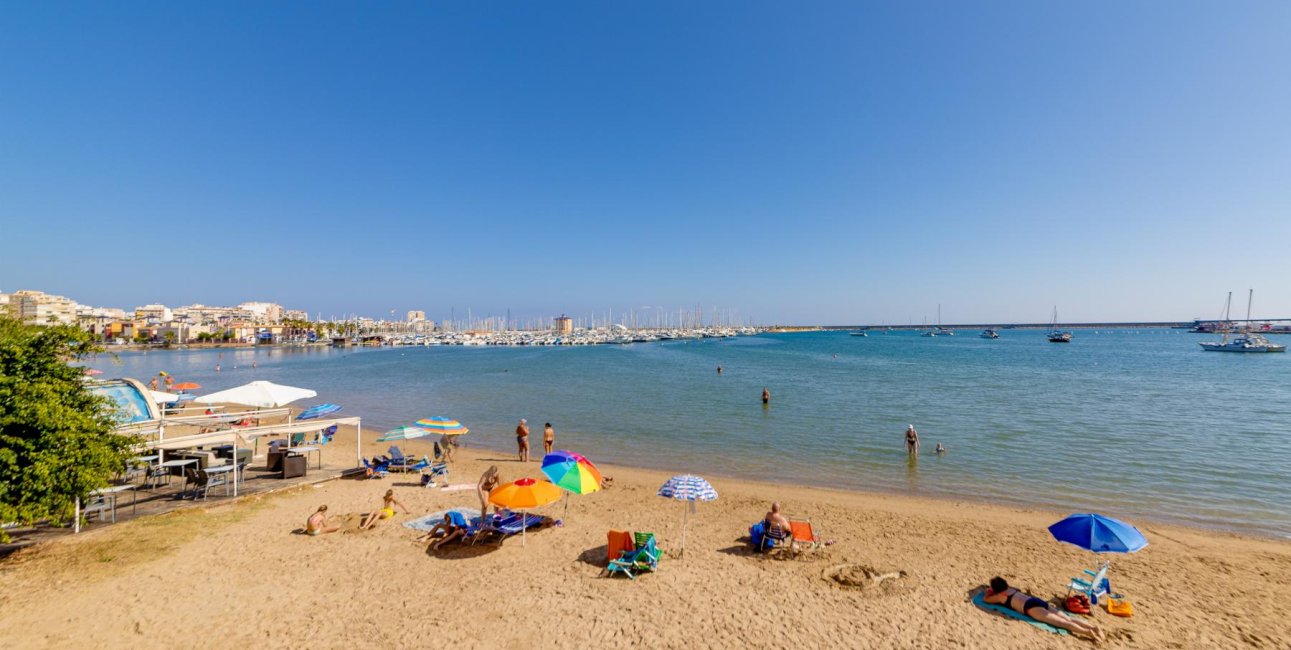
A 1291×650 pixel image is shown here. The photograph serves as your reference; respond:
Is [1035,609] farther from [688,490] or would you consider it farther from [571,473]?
[571,473]

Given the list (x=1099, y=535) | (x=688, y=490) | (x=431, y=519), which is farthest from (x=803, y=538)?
(x=431, y=519)

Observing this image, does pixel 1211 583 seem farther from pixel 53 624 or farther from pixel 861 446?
pixel 53 624

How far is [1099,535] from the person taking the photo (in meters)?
6.75

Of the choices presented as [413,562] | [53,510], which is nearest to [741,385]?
[413,562]

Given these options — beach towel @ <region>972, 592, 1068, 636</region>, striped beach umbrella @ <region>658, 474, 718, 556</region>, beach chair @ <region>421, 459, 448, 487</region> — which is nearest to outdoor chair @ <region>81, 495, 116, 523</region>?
beach chair @ <region>421, 459, 448, 487</region>

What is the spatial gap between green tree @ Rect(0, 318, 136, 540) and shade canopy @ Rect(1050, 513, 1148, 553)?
44.5ft

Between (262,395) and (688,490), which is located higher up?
(262,395)

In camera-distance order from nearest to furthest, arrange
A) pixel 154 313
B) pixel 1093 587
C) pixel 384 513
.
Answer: pixel 1093 587, pixel 384 513, pixel 154 313

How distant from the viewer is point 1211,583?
8078 millimetres

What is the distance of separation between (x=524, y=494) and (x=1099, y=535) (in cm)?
805

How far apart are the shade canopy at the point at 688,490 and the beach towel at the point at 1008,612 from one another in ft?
12.8

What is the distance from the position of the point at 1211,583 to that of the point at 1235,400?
34.2m

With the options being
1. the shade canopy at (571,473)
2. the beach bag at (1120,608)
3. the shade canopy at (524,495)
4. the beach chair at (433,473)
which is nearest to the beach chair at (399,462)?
the beach chair at (433,473)

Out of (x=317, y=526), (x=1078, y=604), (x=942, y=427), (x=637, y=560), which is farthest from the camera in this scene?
(x=942, y=427)
